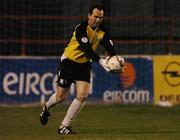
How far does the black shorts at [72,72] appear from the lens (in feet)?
38.5

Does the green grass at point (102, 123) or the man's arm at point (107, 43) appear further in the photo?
the man's arm at point (107, 43)

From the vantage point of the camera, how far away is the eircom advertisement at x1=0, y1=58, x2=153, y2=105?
60.0 feet

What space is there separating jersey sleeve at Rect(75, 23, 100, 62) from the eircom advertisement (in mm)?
6982

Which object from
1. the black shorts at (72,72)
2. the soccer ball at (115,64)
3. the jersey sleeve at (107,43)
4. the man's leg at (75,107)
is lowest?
the man's leg at (75,107)

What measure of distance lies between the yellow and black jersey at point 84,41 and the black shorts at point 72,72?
0.28 ft

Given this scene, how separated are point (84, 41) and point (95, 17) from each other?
42cm

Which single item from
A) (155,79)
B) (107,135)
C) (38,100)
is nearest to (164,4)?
(155,79)

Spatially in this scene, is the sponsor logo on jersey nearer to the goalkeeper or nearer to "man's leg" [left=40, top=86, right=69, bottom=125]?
the goalkeeper

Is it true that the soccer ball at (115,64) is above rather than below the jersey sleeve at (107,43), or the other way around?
below

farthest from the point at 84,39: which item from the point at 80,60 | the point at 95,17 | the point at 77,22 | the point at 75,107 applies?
the point at 77,22

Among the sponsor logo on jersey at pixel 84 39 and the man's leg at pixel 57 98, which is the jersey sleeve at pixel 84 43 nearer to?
the sponsor logo on jersey at pixel 84 39

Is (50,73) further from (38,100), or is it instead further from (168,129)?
(168,129)

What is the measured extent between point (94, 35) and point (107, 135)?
162 centimetres

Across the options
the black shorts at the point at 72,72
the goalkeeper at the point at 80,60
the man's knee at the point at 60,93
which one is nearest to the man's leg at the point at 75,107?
the goalkeeper at the point at 80,60
